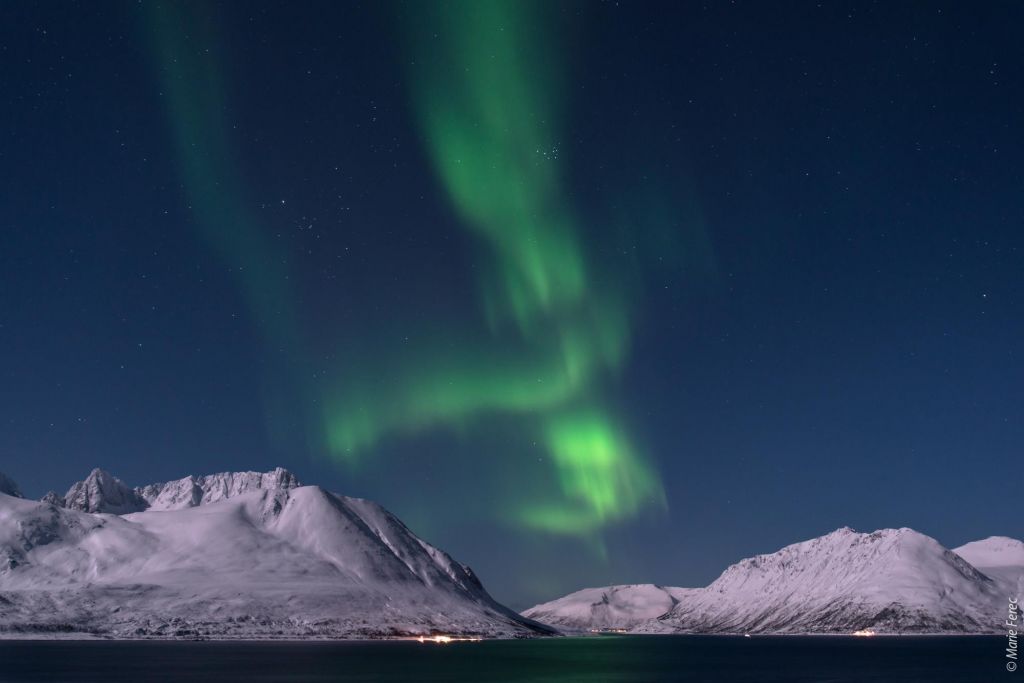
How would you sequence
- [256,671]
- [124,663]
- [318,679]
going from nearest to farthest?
1. [318,679]
2. [256,671]
3. [124,663]

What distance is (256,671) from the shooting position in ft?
555

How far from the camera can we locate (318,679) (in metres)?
157

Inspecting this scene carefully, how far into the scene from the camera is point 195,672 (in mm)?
163625

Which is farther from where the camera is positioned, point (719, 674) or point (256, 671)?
point (719, 674)

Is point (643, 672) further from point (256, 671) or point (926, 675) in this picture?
point (256, 671)

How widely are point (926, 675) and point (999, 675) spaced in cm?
1466

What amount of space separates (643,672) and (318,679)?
2960 inches

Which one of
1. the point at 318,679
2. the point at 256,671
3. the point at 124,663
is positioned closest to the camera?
the point at 318,679

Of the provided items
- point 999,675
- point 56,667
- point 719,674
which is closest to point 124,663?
point 56,667

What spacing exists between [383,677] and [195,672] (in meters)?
33.9

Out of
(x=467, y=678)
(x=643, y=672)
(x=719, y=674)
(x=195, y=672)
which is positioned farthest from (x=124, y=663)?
(x=719, y=674)

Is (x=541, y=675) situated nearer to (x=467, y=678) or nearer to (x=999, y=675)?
(x=467, y=678)

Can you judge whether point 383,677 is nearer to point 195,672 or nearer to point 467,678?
point 467,678

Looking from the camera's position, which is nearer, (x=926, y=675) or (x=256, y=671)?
(x=256, y=671)
